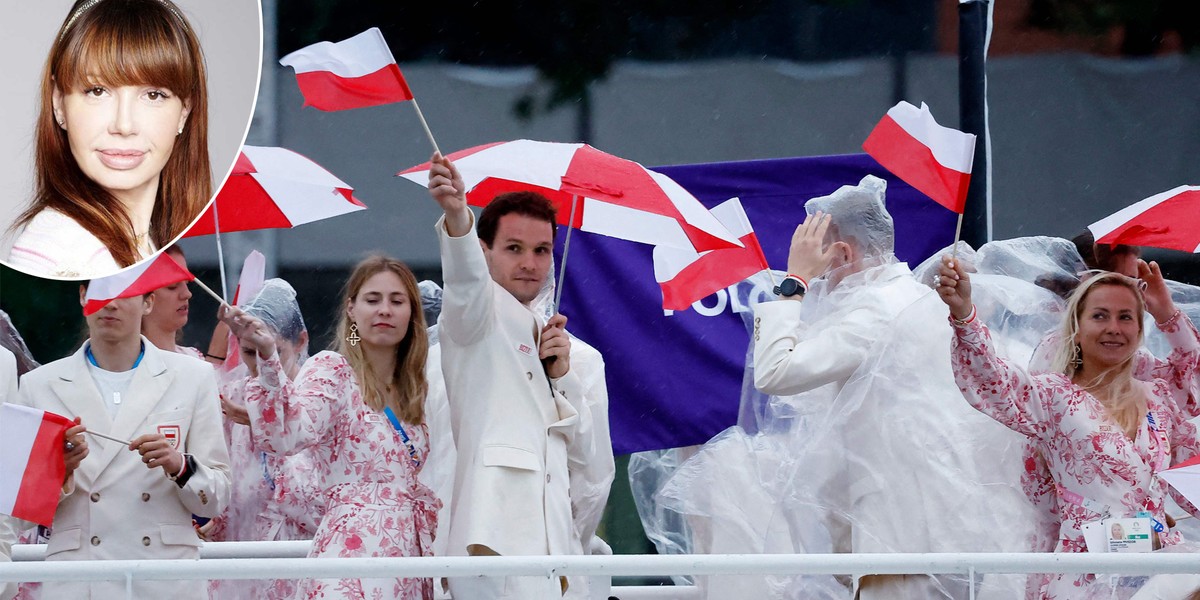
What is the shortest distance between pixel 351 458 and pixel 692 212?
1267 mm

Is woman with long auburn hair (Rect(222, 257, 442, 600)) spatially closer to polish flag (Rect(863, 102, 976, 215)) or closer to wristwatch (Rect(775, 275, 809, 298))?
wristwatch (Rect(775, 275, 809, 298))

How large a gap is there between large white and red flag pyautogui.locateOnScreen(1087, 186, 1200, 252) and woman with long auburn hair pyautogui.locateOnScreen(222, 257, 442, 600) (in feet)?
7.33

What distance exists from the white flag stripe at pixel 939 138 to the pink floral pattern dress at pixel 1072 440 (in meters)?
0.57

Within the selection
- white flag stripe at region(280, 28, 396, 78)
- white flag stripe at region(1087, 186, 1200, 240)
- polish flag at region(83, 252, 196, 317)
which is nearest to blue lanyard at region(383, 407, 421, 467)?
polish flag at region(83, 252, 196, 317)

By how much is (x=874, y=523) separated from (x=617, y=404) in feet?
6.25

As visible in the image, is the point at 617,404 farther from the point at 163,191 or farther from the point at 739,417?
the point at 163,191

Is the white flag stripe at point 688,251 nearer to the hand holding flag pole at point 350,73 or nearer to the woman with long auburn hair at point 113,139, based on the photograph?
the hand holding flag pole at point 350,73

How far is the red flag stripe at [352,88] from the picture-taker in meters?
5.00

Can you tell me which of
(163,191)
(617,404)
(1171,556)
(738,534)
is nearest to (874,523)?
Answer: (738,534)

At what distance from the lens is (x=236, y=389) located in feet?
19.3

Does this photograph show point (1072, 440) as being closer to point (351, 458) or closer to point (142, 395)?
point (351, 458)

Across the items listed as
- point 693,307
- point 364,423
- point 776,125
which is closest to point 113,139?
point 364,423

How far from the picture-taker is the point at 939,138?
17.4 feet

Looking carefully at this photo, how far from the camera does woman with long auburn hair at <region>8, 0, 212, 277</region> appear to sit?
3.36 m
